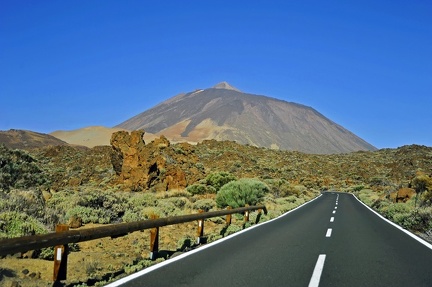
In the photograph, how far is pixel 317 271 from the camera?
313 inches

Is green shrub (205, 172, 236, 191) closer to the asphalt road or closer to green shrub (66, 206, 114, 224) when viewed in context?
green shrub (66, 206, 114, 224)

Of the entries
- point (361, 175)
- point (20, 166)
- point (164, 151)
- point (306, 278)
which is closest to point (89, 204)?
Answer: point (20, 166)

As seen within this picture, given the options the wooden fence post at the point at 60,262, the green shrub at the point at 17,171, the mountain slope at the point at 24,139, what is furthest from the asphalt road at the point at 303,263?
the mountain slope at the point at 24,139

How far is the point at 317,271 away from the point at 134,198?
18.0 metres

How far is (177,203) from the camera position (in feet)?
83.8

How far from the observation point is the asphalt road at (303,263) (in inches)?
281

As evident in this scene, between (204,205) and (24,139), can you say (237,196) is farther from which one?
(24,139)

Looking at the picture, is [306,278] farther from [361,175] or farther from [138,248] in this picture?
[361,175]

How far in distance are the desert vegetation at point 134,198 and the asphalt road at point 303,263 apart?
131 centimetres

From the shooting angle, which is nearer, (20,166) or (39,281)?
(39,281)

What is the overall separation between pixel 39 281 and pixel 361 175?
281 feet

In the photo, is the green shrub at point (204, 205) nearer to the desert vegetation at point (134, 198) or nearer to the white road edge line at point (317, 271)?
the desert vegetation at point (134, 198)

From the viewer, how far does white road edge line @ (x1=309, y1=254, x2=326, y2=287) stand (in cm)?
692

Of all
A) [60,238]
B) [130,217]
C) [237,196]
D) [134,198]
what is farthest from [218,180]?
[60,238]
